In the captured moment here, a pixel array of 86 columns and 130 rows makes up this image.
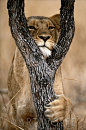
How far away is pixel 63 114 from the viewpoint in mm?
1922

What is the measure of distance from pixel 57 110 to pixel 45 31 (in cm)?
88

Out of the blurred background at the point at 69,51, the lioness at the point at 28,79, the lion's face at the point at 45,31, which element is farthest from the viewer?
the blurred background at the point at 69,51

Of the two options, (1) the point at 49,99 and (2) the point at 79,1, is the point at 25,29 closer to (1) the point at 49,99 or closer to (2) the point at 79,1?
(1) the point at 49,99

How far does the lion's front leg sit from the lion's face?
49cm

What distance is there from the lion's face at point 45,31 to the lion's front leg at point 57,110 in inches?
19.3

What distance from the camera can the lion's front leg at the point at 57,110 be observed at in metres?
1.78

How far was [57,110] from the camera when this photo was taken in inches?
74.0

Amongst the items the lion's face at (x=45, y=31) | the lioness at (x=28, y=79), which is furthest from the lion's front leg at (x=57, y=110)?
the lion's face at (x=45, y=31)

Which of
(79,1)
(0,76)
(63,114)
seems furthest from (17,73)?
(79,1)

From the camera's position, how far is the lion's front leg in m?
1.78

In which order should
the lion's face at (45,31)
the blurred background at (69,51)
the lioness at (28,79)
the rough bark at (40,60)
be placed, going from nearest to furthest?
1. the rough bark at (40,60)
2. the lioness at (28,79)
3. the lion's face at (45,31)
4. the blurred background at (69,51)

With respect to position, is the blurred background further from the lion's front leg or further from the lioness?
the lion's front leg

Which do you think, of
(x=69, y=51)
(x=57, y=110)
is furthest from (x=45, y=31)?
(x=69, y=51)

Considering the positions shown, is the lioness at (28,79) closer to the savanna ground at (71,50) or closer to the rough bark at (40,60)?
the rough bark at (40,60)
